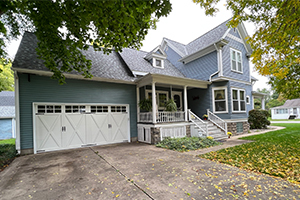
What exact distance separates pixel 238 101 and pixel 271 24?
6949mm

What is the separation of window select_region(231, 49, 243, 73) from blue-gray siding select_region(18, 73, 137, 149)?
25.3 ft

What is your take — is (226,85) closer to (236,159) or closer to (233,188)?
(236,159)

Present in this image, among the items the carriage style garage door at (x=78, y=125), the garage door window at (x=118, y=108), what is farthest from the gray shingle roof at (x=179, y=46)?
the carriage style garage door at (x=78, y=125)

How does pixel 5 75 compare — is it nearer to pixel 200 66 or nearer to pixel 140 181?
pixel 200 66

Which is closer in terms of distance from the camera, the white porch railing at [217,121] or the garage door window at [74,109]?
the garage door window at [74,109]

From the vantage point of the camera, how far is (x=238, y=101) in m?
11.1

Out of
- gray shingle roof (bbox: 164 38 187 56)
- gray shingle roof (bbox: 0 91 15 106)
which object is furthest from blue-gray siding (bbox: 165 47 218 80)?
gray shingle roof (bbox: 0 91 15 106)

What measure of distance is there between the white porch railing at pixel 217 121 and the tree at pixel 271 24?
172 inches

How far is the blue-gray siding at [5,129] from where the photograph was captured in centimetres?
1391

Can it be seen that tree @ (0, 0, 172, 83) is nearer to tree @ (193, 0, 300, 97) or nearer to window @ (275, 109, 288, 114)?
tree @ (193, 0, 300, 97)

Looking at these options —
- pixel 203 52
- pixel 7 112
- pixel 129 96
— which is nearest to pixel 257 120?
pixel 203 52

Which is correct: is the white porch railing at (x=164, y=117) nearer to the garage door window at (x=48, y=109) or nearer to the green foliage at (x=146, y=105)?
the green foliage at (x=146, y=105)

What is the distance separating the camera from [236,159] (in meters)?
5.07

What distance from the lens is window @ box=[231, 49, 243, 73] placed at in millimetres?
11275
